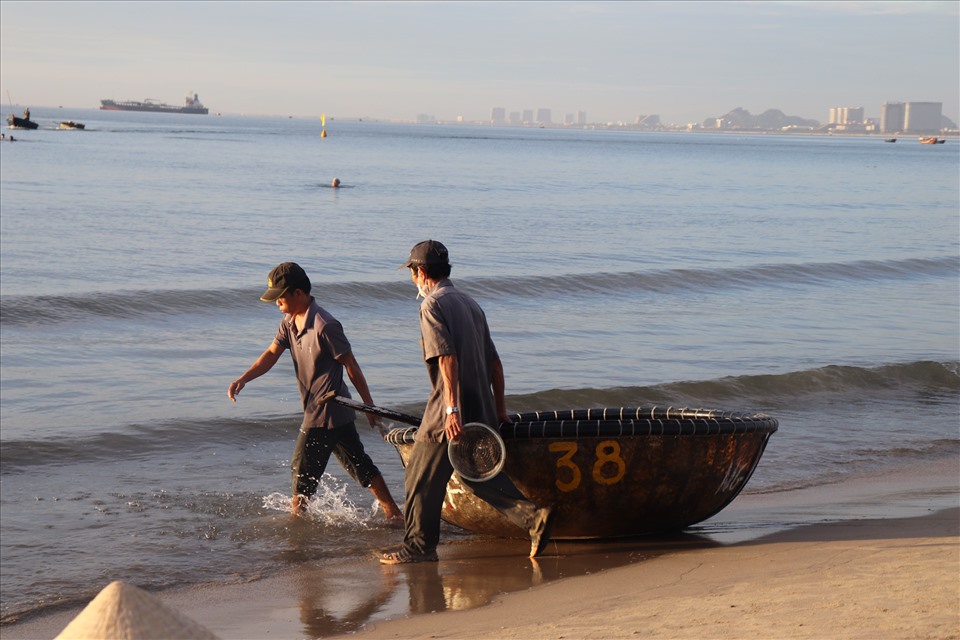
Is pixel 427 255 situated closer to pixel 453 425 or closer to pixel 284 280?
pixel 453 425

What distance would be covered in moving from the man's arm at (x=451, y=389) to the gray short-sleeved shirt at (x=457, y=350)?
0.15 feet

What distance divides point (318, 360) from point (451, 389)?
1.28 m

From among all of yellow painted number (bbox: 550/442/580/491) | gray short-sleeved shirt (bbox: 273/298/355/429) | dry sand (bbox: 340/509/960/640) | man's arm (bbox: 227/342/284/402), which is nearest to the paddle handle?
gray short-sleeved shirt (bbox: 273/298/355/429)

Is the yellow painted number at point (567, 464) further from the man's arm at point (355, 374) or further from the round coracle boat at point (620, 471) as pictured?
the man's arm at point (355, 374)

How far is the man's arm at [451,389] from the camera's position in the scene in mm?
6035

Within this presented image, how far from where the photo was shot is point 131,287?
19.3m

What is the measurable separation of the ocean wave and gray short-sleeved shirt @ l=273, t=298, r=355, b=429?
10.5 m

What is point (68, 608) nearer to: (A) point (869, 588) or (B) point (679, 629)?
(B) point (679, 629)

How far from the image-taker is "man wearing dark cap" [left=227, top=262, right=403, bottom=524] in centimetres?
696

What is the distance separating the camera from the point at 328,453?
24.0ft

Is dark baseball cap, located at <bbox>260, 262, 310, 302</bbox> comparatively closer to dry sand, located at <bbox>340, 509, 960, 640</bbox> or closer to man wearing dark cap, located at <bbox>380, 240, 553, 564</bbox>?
man wearing dark cap, located at <bbox>380, 240, 553, 564</bbox>

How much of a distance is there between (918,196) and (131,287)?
41.5m

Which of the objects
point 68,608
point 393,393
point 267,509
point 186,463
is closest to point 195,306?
point 393,393

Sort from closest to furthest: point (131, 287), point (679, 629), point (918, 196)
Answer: point (679, 629), point (131, 287), point (918, 196)
